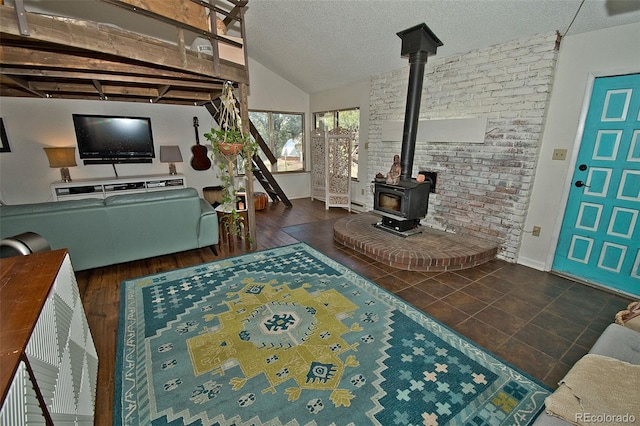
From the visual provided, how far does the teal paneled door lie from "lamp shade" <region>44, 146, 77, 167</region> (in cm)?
714

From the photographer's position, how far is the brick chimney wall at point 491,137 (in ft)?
10.1

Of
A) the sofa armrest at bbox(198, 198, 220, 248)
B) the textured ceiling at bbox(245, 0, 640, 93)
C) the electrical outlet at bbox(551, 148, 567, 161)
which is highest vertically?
the textured ceiling at bbox(245, 0, 640, 93)

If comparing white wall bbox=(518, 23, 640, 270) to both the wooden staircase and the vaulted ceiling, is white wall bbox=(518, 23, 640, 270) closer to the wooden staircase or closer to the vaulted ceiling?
the vaulted ceiling

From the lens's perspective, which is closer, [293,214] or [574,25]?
[574,25]

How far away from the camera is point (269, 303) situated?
2514 millimetres

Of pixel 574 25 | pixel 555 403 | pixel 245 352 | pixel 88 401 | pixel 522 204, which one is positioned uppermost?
pixel 574 25

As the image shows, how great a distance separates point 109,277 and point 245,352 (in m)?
2.10

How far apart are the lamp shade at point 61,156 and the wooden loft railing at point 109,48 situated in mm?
920

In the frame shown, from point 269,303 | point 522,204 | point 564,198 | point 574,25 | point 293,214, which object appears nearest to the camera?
point 269,303

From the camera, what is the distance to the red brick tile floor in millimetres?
1979

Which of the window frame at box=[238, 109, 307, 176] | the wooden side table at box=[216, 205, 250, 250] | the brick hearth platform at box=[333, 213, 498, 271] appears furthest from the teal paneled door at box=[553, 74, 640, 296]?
the window frame at box=[238, 109, 307, 176]

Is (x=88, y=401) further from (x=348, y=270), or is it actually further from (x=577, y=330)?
A: (x=577, y=330)

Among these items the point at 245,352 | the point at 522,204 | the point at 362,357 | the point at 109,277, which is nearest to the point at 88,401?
the point at 245,352

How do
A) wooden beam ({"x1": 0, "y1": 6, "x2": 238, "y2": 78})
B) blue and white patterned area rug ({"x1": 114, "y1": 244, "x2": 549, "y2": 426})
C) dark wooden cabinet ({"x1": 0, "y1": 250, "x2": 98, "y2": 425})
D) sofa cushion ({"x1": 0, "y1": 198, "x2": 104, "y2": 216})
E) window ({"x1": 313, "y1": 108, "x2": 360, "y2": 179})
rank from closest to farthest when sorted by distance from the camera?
dark wooden cabinet ({"x1": 0, "y1": 250, "x2": 98, "y2": 425}) < blue and white patterned area rug ({"x1": 114, "y1": 244, "x2": 549, "y2": 426}) < wooden beam ({"x1": 0, "y1": 6, "x2": 238, "y2": 78}) < sofa cushion ({"x1": 0, "y1": 198, "x2": 104, "y2": 216}) < window ({"x1": 313, "y1": 108, "x2": 360, "y2": 179})
